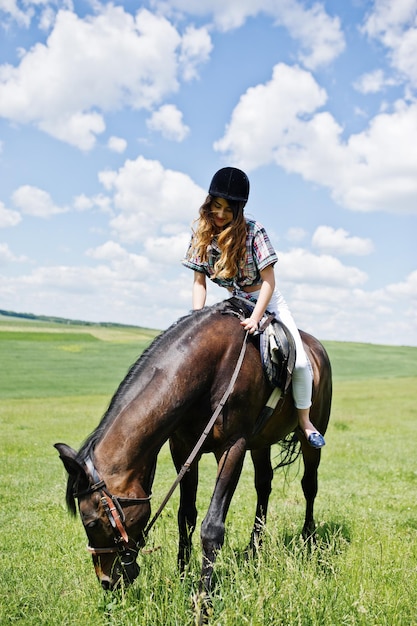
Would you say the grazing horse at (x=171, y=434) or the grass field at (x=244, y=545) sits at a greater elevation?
the grazing horse at (x=171, y=434)

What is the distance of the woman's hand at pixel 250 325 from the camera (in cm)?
441

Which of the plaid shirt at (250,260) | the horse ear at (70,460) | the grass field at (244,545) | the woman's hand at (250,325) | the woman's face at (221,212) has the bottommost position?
the grass field at (244,545)

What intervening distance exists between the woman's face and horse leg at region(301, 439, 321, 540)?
273 centimetres

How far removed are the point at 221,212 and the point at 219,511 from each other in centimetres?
233

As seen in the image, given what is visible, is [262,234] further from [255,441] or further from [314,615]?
[314,615]

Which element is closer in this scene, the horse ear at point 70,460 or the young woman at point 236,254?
the horse ear at point 70,460

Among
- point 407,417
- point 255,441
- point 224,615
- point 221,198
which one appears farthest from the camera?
point 407,417

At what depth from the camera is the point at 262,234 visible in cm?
468

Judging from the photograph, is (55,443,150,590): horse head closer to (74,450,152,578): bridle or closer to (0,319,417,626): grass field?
(74,450,152,578): bridle

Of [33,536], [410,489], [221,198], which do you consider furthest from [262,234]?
[410,489]

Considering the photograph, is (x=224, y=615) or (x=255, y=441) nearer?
(x=224, y=615)

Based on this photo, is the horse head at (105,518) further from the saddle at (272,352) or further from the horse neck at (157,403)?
the saddle at (272,352)

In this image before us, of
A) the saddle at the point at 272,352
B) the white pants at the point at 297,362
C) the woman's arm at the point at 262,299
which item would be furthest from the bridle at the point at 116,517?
the white pants at the point at 297,362

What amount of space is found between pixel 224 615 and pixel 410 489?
763 cm
